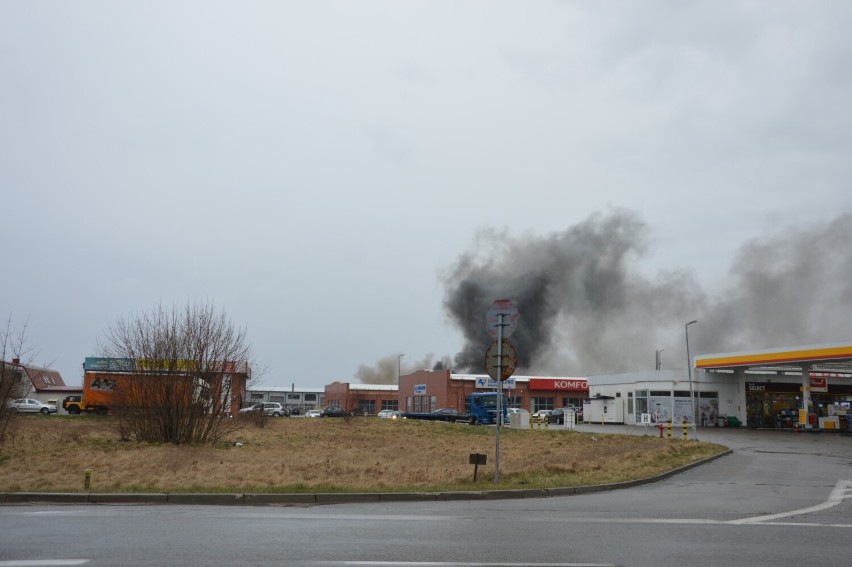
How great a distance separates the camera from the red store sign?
77250 millimetres

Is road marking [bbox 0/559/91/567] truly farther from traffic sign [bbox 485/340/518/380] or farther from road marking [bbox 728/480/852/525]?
traffic sign [bbox 485/340/518/380]

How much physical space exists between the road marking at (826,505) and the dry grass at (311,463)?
4195 mm

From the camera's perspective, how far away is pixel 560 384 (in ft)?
256

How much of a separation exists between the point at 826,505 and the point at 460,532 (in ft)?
25.7

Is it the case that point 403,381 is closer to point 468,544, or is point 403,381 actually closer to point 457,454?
point 457,454

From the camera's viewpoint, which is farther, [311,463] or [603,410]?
[603,410]

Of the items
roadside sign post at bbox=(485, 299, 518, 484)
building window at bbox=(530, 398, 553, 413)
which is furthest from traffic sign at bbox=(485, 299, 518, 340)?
building window at bbox=(530, 398, 553, 413)

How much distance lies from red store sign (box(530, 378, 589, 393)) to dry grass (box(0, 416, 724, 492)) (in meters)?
46.2

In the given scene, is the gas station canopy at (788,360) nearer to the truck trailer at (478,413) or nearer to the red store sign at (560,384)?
the truck trailer at (478,413)

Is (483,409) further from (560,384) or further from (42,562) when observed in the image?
(42,562)

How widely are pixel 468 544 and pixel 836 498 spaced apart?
958cm

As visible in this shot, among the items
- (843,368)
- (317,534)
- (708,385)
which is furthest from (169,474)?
(843,368)

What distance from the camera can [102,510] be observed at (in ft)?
38.1

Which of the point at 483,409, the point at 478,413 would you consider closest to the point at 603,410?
the point at 483,409
